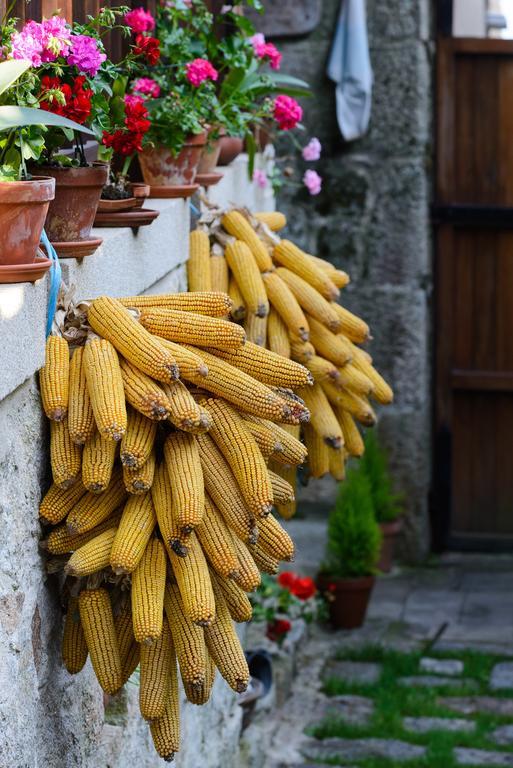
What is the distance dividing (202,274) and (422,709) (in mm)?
2451

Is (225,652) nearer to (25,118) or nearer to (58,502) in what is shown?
(58,502)

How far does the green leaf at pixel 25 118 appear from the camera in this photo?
6.42ft

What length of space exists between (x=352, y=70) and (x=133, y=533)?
473 centimetres

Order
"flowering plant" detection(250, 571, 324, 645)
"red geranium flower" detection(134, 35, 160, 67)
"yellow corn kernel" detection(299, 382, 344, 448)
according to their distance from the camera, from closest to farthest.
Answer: "red geranium flower" detection(134, 35, 160, 67), "yellow corn kernel" detection(299, 382, 344, 448), "flowering plant" detection(250, 571, 324, 645)

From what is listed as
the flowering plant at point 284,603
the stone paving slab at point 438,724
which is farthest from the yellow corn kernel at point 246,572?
the flowering plant at point 284,603

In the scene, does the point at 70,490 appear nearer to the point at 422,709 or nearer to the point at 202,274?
the point at 202,274

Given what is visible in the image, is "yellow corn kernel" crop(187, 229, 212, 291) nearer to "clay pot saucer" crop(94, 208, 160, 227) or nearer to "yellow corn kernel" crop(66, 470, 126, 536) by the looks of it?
"clay pot saucer" crop(94, 208, 160, 227)

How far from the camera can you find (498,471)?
6.95 metres

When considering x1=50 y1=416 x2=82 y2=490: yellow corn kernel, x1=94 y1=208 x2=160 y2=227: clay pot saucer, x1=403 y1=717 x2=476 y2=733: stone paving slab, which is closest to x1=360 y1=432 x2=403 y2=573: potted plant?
x1=403 y1=717 x2=476 y2=733: stone paving slab

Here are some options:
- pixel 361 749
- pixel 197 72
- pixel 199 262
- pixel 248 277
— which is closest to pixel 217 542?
pixel 248 277

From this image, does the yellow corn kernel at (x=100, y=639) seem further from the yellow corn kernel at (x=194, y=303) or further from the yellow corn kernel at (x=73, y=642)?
the yellow corn kernel at (x=194, y=303)

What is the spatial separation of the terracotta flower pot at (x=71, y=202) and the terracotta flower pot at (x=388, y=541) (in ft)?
14.5

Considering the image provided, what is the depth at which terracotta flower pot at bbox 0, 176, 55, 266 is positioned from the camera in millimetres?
1945

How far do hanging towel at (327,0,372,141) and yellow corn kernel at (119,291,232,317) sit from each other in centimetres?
432
